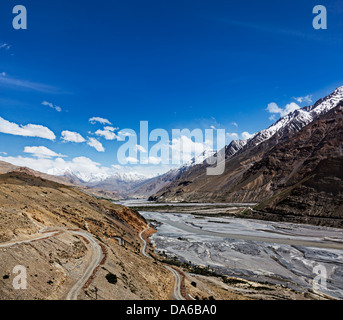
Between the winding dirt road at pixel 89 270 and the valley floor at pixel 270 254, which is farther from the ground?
the winding dirt road at pixel 89 270

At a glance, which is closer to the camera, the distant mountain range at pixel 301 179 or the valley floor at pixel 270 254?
the valley floor at pixel 270 254

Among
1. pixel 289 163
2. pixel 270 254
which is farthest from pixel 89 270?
pixel 289 163

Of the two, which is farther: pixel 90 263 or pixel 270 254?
pixel 270 254

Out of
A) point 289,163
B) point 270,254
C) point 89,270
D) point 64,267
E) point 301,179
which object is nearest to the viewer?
point 64,267

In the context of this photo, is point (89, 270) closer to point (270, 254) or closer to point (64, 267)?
point (64, 267)

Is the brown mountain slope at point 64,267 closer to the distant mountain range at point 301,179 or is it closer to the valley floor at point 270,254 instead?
the valley floor at point 270,254

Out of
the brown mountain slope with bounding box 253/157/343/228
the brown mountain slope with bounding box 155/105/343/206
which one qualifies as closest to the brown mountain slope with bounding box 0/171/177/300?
the brown mountain slope with bounding box 253/157/343/228

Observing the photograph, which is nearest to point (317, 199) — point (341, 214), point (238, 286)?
point (341, 214)

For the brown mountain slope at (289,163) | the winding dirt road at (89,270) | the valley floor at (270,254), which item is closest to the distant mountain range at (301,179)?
the brown mountain slope at (289,163)

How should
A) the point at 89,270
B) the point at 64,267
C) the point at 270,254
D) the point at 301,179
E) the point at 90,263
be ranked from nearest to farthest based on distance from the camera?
the point at 64,267 < the point at 89,270 < the point at 90,263 < the point at 270,254 < the point at 301,179

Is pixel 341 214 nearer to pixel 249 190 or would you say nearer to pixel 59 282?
pixel 249 190

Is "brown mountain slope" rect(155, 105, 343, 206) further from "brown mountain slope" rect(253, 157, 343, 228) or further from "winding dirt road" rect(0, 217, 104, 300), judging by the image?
"winding dirt road" rect(0, 217, 104, 300)
